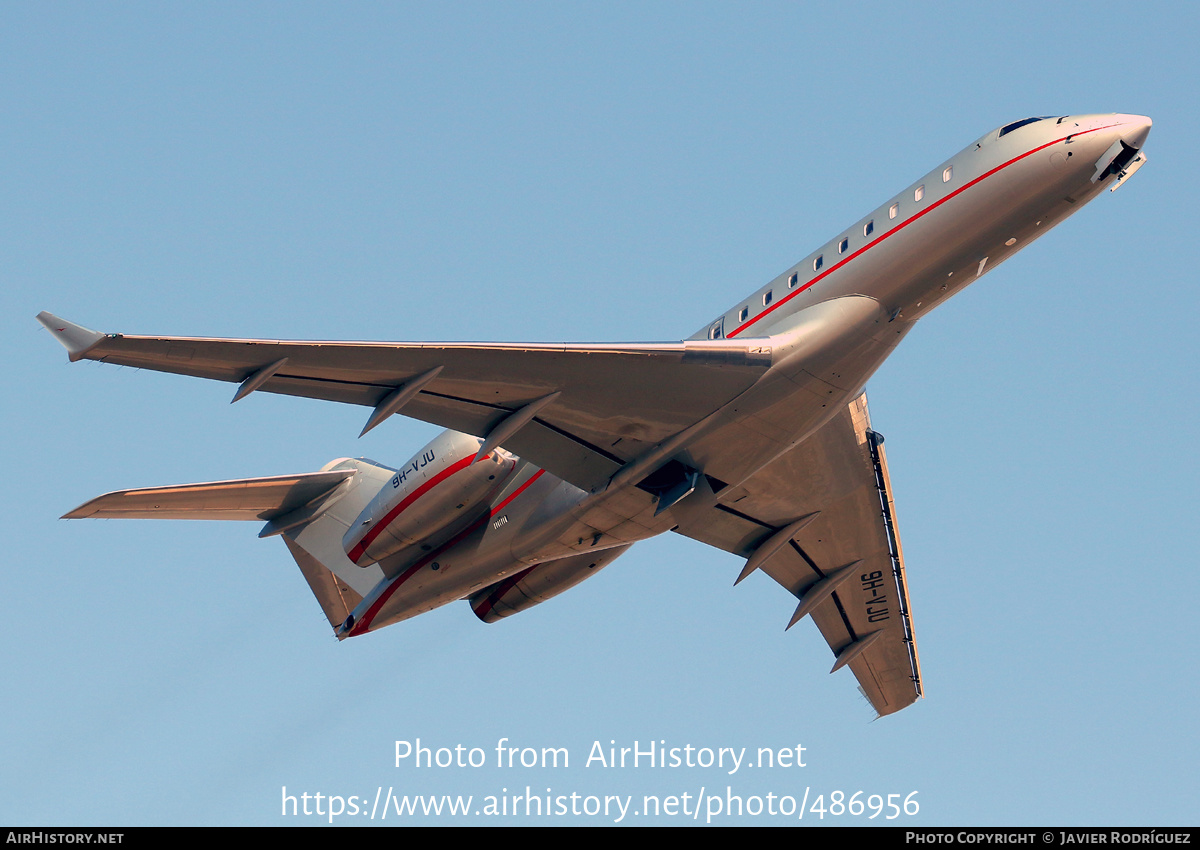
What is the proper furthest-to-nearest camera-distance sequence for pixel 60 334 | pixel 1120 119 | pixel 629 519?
pixel 629 519
pixel 1120 119
pixel 60 334

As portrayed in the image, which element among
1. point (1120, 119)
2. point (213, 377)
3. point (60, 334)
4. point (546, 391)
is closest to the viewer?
point (60, 334)

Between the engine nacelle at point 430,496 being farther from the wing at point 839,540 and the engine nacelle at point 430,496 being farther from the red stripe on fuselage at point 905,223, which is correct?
the red stripe on fuselage at point 905,223

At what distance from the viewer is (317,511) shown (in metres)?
27.7

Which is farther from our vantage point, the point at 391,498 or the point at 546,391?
the point at 391,498

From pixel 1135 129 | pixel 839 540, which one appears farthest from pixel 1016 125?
pixel 839 540

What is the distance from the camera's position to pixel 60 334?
16.6 meters

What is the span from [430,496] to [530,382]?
429cm

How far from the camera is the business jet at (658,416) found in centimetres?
Answer: 1948

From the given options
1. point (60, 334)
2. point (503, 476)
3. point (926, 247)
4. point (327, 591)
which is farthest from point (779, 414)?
point (327, 591)

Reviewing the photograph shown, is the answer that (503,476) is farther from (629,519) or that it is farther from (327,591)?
(327,591)

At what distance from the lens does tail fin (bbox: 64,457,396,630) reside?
83.8 feet

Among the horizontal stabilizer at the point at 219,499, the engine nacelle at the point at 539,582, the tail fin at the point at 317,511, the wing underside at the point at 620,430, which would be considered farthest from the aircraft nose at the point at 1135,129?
the horizontal stabilizer at the point at 219,499
